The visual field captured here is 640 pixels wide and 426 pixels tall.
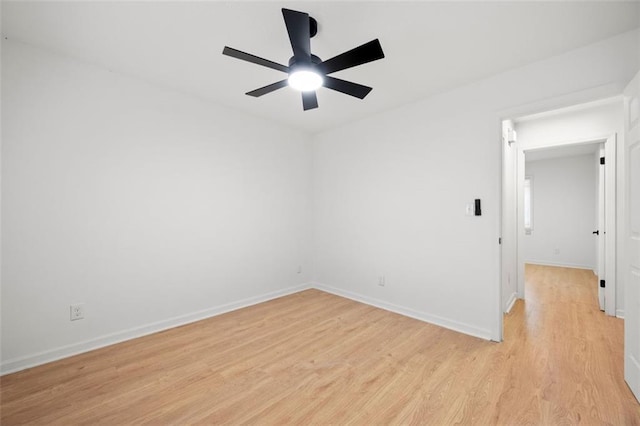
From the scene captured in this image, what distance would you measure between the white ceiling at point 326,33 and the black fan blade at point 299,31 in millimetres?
245

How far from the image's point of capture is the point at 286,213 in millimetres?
4117

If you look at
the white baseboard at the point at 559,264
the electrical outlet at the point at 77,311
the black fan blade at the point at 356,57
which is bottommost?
the white baseboard at the point at 559,264

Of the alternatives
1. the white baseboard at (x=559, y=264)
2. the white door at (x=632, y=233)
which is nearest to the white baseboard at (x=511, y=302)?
the white door at (x=632, y=233)

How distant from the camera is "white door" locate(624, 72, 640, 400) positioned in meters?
1.79

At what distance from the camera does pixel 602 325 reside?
9.56ft

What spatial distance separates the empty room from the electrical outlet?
0.01 m

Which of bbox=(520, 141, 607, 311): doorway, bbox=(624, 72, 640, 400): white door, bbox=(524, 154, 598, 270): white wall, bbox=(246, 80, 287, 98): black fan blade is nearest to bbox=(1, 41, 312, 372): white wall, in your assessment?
bbox=(246, 80, 287, 98): black fan blade

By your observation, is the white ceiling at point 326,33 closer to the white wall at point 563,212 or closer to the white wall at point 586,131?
the white wall at point 586,131

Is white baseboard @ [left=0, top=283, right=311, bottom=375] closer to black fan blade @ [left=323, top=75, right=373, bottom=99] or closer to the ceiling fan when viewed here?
the ceiling fan

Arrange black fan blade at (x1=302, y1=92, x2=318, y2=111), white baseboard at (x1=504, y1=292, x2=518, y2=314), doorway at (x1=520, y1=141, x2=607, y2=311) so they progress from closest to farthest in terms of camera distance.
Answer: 1. black fan blade at (x1=302, y1=92, x2=318, y2=111)
2. white baseboard at (x1=504, y1=292, x2=518, y2=314)
3. doorway at (x1=520, y1=141, x2=607, y2=311)

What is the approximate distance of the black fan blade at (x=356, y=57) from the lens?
1.58 meters

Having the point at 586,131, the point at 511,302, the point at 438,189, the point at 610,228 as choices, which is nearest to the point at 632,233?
the point at 438,189

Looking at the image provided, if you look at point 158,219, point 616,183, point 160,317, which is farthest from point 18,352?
point 616,183

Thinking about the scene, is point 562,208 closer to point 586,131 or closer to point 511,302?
point 586,131
